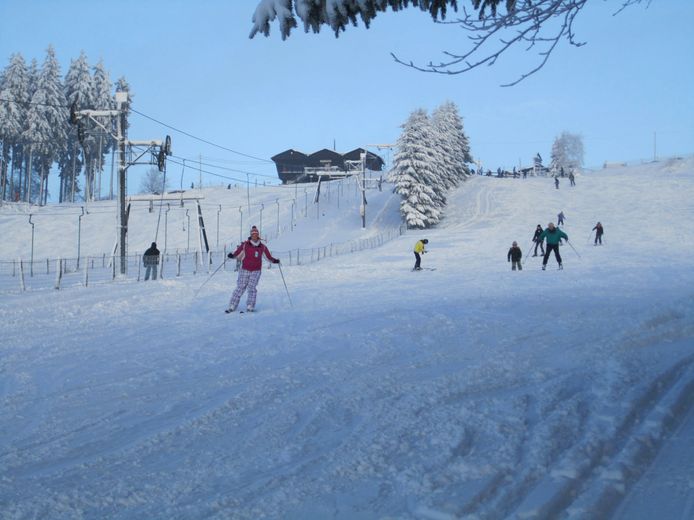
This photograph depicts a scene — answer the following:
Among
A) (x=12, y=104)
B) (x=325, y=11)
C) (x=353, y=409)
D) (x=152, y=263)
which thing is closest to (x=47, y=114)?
(x=12, y=104)

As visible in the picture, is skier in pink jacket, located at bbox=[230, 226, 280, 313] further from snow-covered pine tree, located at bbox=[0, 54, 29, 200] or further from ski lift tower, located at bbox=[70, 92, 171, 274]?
snow-covered pine tree, located at bbox=[0, 54, 29, 200]

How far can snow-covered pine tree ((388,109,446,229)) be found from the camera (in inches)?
2126

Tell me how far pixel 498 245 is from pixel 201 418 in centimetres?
3311

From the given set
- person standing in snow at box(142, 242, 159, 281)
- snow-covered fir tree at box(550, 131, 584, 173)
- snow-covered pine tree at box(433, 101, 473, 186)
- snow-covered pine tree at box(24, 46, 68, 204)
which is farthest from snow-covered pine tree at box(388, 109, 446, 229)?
snow-covered fir tree at box(550, 131, 584, 173)

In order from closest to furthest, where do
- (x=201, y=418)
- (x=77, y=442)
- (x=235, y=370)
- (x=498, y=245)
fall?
(x=77, y=442), (x=201, y=418), (x=235, y=370), (x=498, y=245)

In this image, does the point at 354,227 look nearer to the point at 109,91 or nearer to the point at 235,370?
the point at 109,91

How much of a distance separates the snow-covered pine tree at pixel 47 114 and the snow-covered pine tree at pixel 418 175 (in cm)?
3660

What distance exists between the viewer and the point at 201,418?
16.6 ft

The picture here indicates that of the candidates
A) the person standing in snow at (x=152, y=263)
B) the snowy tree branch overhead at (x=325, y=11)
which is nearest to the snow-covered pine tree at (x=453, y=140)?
the person standing in snow at (x=152, y=263)

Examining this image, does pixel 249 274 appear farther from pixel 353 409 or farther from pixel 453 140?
pixel 453 140

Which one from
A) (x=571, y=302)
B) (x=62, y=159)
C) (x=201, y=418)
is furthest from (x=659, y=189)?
(x=62, y=159)

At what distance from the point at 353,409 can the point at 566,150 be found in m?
131

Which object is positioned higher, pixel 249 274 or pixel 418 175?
pixel 418 175

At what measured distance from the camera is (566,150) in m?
125
